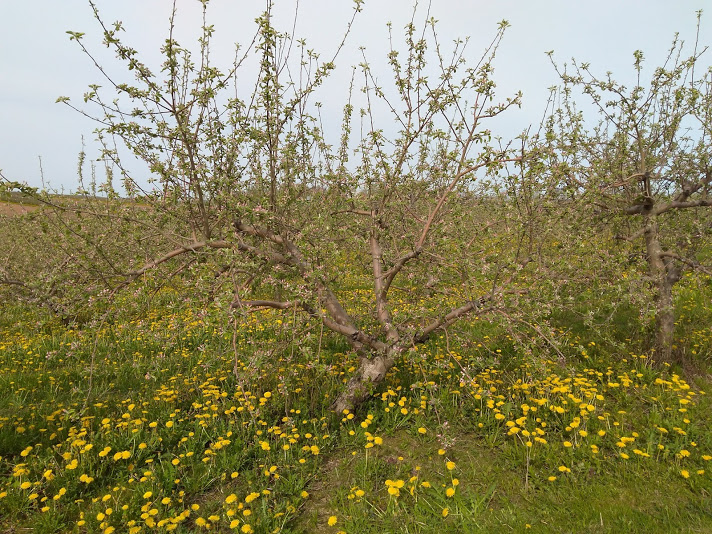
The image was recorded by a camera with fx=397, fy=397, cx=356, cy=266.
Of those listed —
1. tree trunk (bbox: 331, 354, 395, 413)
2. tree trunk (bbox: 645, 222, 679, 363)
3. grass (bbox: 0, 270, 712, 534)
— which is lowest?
grass (bbox: 0, 270, 712, 534)

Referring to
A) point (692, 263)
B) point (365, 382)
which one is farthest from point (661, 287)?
point (365, 382)

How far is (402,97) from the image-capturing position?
13.7 feet

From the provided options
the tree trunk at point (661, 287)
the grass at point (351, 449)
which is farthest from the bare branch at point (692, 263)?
the grass at point (351, 449)

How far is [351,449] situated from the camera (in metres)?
3.99

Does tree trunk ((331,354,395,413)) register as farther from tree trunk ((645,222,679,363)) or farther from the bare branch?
the bare branch

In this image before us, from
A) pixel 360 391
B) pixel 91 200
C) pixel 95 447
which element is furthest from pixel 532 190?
pixel 91 200

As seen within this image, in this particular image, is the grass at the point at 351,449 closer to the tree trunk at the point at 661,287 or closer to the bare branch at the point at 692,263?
the tree trunk at the point at 661,287

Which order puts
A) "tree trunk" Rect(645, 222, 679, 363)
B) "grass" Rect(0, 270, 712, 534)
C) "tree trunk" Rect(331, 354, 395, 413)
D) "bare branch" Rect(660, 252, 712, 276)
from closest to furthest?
1. "grass" Rect(0, 270, 712, 534)
2. "tree trunk" Rect(331, 354, 395, 413)
3. "bare branch" Rect(660, 252, 712, 276)
4. "tree trunk" Rect(645, 222, 679, 363)

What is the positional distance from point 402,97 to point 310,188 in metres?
1.40

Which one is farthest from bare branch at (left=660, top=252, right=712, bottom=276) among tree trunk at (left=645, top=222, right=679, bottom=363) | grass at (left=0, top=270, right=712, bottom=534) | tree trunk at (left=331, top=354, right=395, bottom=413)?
tree trunk at (left=331, top=354, right=395, bottom=413)

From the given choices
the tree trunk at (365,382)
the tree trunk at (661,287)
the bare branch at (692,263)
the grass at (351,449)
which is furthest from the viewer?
the tree trunk at (661,287)

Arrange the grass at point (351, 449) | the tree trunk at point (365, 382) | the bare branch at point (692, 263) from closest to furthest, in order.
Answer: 1. the grass at point (351, 449)
2. the tree trunk at point (365, 382)
3. the bare branch at point (692, 263)

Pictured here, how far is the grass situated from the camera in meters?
3.16

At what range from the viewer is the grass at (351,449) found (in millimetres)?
3156
